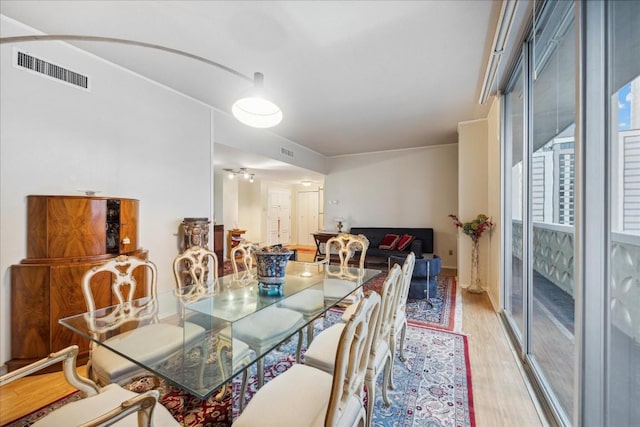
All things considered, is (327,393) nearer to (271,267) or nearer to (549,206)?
(271,267)

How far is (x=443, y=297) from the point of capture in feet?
12.9

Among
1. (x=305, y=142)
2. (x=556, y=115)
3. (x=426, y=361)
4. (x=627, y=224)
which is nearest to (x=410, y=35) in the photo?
(x=556, y=115)

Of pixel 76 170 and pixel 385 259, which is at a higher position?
pixel 76 170

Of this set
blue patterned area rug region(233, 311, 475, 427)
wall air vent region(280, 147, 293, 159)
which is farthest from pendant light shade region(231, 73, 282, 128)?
wall air vent region(280, 147, 293, 159)

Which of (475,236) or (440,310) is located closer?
(440,310)

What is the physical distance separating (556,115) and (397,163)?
4.82 meters

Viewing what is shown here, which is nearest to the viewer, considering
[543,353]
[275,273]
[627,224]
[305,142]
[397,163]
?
[627,224]

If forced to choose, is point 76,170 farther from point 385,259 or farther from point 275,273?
point 385,259

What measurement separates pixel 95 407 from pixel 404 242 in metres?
5.62

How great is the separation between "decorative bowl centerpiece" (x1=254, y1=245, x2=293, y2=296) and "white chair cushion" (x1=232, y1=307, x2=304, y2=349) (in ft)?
0.58

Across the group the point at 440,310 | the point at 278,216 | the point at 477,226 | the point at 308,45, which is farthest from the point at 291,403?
the point at 278,216

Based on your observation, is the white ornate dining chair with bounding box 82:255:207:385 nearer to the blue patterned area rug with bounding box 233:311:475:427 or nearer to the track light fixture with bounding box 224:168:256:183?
the blue patterned area rug with bounding box 233:311:475:427

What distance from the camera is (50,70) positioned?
2363mm

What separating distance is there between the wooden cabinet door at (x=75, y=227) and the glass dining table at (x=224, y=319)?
2.66 feet
